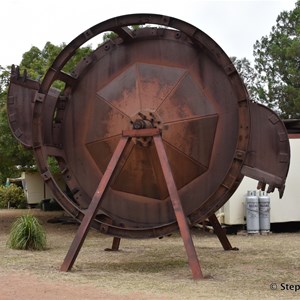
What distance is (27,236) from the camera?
11.9 meters

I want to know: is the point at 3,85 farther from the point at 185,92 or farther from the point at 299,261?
the point at 299,261

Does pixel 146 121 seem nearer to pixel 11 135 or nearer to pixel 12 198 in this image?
pixel 11 135

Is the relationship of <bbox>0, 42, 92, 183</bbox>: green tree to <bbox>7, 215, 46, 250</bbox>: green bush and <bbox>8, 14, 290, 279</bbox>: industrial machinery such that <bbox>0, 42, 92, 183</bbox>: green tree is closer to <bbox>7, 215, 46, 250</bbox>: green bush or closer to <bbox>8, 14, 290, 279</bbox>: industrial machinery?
<bbox>7, 215, 46, 250</bbox>: green bush

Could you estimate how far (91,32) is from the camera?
905 cm

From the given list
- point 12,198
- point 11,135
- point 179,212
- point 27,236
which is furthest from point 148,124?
point 12,198

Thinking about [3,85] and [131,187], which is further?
[3,85]

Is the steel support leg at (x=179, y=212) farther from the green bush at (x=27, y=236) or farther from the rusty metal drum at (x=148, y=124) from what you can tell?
the green bush at (x=27, y=236)

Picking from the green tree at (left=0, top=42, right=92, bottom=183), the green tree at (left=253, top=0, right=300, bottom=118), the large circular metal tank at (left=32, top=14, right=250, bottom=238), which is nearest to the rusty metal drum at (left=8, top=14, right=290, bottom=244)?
the large circular metal tank at (left=32, top=14, right=250, bottom=238)

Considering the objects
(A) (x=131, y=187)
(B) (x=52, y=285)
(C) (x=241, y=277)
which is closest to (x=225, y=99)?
(A) (x=131, y=187)

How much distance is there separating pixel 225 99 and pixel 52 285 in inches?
148

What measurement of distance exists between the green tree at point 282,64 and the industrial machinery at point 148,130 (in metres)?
21.5

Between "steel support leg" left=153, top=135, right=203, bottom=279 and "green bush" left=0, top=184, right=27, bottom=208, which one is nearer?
"steel support leg" left=153, top=135, right=203, bottom=279

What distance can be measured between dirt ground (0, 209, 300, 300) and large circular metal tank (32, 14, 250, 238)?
806 millimetres

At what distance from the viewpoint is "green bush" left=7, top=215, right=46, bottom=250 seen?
1178cm
